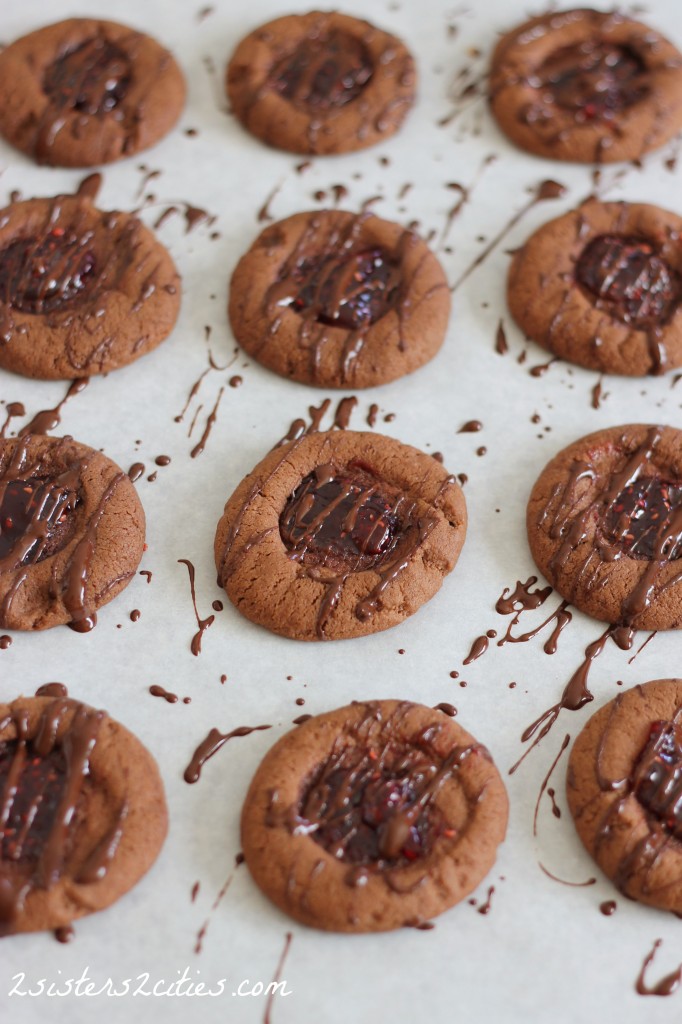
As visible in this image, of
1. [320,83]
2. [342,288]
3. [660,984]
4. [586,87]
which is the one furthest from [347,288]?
[660,984]

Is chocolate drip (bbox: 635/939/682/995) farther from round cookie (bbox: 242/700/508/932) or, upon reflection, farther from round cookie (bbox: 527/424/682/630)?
round cookie (bbox: 527/424/682/630)

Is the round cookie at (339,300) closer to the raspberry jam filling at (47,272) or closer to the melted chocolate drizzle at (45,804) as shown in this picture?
the raspberry jam filling at (47,272)

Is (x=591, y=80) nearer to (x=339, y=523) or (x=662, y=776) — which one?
(x=339, y=523)

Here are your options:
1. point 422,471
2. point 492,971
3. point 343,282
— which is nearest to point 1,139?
point 343,282

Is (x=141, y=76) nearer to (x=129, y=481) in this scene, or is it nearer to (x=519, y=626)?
(x=129, y=481)

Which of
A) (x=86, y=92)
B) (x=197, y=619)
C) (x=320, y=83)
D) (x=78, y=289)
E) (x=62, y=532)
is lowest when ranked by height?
(x=197, y=619)

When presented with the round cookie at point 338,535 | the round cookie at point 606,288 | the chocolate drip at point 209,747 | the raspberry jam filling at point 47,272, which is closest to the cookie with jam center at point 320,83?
the round cookie at point 606,288
